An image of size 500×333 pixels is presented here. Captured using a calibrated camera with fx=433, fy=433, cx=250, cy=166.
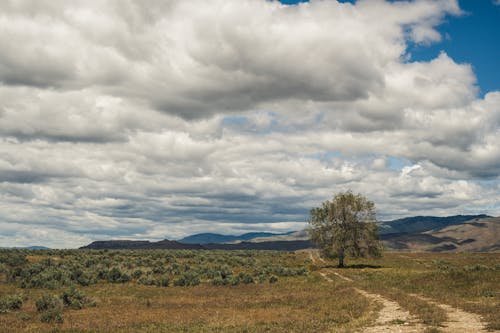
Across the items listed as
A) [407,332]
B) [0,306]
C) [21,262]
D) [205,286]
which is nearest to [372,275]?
[205,286]

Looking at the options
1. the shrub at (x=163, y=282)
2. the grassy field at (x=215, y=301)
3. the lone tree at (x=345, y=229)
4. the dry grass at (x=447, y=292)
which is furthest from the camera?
the lone tree at (x=345, y=229)

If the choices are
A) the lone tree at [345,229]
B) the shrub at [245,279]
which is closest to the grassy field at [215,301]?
the shrub at [245,279]

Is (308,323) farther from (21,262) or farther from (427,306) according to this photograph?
(21,262)

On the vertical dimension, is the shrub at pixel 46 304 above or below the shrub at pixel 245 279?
above

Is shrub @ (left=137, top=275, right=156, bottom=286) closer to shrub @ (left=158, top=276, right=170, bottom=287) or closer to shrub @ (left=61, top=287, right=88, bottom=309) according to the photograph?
shrub @ (left=158, top=276, right=170, bottom=287)

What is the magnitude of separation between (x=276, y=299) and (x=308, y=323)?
13.0 m

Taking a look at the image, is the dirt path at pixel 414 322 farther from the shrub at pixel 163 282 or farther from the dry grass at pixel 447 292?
the shrub at pixel 163 282

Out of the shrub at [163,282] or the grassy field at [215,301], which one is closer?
the grassy field at [215,301]

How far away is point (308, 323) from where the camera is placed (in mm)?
23922

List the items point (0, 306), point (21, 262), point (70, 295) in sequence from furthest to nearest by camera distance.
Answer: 1. point (21, 262)
2. point (70, 295)
3. point (0, 306)

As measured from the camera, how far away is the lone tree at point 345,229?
7469 cm

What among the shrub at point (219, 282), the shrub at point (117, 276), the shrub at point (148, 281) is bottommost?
the shrub at point (219, 282)

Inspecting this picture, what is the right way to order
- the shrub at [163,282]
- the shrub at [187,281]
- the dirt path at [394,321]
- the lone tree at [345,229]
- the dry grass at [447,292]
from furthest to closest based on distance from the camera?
the lone tree at [345,229] → the shrub at [187,281] → the shrub at [163,282] → the dry grass at [447,292] → the dirt path at [394,321]

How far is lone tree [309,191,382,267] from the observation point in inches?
2940
